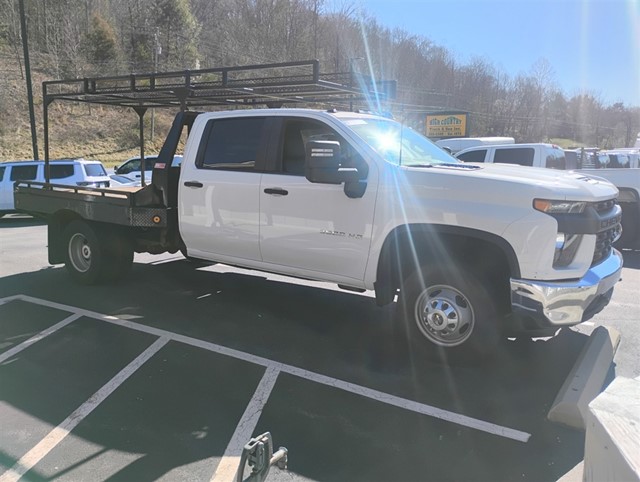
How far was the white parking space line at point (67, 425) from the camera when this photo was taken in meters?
2.87

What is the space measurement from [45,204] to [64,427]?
460cm

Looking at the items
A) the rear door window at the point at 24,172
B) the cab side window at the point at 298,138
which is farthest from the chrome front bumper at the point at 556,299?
the rear door window at the point at 24,172

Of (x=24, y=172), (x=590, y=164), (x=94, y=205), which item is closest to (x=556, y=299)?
(x=94, y=205)

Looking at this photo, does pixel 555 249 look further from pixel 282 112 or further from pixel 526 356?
pixel 282 112

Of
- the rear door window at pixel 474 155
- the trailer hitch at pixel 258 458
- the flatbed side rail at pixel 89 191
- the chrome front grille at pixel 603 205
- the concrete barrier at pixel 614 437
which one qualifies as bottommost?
the trailer hitch at pixel 258 458

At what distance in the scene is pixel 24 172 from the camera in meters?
15.0

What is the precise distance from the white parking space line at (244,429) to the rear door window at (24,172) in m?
13.8

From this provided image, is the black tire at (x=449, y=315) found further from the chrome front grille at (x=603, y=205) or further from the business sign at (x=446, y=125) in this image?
the business sign at (x=446, y=125)

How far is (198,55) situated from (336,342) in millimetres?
56239

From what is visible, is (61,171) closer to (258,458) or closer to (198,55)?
(258,458)

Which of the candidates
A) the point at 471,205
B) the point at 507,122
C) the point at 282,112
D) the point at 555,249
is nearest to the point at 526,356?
the point at 555,249

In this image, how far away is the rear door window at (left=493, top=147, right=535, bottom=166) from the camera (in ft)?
38.1

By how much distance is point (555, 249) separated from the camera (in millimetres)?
3582

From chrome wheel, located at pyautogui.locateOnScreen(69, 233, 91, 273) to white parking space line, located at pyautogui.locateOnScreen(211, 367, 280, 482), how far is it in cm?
379
